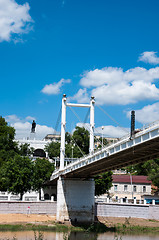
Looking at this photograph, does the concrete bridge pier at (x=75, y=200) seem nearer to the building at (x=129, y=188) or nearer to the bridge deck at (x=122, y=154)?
the bridge deck at (x=122, y=154)

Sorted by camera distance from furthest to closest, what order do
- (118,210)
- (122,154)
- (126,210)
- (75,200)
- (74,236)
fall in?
(118,210)
(126,210)
(75,200)
(74,236)
(122,154)

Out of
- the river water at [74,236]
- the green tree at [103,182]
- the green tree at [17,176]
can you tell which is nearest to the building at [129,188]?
the green tree at [103,182]

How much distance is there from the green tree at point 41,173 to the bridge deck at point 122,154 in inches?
413

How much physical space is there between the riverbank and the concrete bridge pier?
1.72 metres

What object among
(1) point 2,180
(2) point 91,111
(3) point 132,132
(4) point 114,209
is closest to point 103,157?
(3) point 132,132

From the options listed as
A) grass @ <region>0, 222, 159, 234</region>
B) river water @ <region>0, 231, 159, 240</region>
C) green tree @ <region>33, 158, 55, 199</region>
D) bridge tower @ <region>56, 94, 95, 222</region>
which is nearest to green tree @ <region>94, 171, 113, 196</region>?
green tree @ <region>33, 158, 55, 199</region>

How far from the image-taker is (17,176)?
51719 mm

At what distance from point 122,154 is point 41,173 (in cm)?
2823

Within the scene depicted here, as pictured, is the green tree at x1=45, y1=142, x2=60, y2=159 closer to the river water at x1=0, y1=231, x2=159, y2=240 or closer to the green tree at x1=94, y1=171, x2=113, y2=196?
the green tree at x1=94, y1=171, x2=113, y2=196

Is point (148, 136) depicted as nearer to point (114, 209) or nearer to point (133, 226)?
point (133, 226)

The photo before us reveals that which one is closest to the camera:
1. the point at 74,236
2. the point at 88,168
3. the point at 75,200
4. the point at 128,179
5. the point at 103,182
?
the point at 74,236

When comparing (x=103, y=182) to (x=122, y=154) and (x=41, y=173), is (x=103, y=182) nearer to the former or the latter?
(x=41, y=173)

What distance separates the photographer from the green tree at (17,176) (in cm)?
5162

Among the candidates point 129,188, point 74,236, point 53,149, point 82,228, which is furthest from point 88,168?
point 53,149
